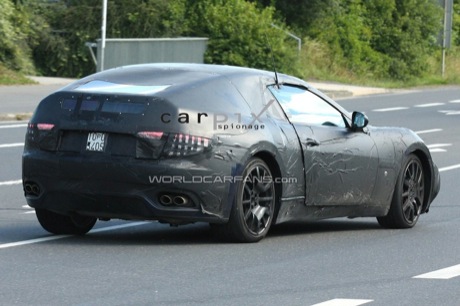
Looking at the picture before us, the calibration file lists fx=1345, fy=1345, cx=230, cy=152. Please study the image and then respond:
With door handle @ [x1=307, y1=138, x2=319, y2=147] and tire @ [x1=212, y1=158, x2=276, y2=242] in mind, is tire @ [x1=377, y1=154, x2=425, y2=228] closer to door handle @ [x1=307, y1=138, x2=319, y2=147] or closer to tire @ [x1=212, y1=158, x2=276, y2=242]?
door handle @ [x1=307, y1=138, x2=319, y2=147]

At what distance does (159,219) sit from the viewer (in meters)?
9.85

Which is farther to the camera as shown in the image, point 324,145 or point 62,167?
point 324,145

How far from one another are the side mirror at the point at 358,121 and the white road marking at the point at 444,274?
7.27 feet

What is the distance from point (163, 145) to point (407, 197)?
9.56ft

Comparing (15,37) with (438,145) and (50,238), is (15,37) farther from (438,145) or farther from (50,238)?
(50,238)

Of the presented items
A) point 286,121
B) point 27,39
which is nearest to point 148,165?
point 286,121

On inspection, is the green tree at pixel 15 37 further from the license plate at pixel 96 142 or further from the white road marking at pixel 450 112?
the license plate at pixel 96 142

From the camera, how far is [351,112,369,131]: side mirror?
11156 millimetres

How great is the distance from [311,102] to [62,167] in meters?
2.30

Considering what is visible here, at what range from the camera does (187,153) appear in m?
9.70

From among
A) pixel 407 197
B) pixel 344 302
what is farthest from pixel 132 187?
pixel 407 197

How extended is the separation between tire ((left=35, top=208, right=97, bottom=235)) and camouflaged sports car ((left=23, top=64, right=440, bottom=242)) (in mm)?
11

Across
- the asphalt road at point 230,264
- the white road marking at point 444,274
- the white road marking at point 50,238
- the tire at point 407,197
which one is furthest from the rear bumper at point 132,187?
the tire at point 407,197

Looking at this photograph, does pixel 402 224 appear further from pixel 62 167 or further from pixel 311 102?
pixel 62 167
